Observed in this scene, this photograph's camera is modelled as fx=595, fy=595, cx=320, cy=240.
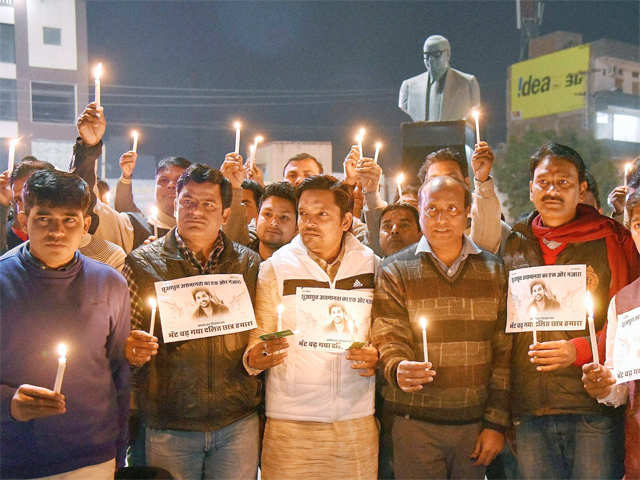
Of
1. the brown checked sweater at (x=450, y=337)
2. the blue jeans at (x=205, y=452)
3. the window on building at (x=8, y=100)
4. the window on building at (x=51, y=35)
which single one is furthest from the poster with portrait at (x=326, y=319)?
the window on building at (x=51, y=35)

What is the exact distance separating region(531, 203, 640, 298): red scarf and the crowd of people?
0.01 m

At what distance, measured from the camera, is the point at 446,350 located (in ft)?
11.1

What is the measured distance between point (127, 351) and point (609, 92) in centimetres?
3938

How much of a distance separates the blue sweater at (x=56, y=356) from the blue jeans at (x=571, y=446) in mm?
2305

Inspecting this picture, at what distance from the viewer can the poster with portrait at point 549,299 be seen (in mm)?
3369

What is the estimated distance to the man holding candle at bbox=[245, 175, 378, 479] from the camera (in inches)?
135

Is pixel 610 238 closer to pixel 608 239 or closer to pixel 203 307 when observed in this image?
pixel 608 239

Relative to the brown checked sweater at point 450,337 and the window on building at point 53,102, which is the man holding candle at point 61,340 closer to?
the brown checked sweater at point 450,337

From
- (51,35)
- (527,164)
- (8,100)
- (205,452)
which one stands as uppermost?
(51,35)

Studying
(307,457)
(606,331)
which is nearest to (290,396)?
(307,457)

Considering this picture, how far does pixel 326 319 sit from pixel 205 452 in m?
1.03

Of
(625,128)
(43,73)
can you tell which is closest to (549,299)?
(43,73)

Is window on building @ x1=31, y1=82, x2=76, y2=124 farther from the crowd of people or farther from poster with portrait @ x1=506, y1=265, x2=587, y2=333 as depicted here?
poster with portrait @ x1=506, y1=265, x2=587, y2=333

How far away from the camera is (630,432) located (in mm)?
3184
